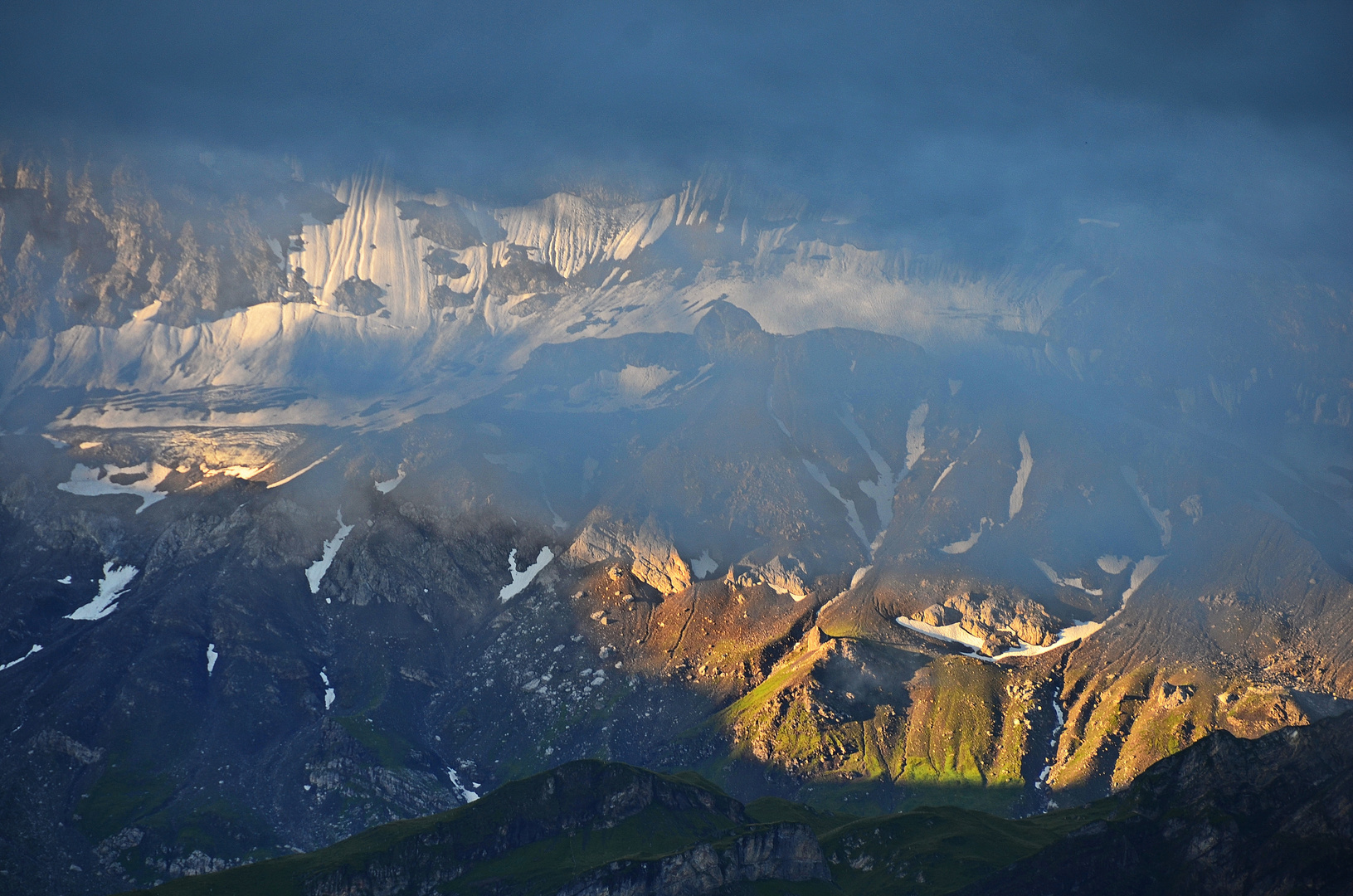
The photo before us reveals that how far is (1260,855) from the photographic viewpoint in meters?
191

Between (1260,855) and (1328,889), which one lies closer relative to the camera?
(1328,889)

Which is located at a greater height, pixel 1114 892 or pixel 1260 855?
pixel 1260 855

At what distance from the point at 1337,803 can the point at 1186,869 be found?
24070mm

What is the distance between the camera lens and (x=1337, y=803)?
609 feet

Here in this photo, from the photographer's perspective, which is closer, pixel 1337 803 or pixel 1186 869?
pixel 1337 803

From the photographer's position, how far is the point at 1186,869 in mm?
198000

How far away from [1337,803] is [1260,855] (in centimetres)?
1306

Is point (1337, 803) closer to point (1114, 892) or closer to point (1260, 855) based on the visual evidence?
point (1260, 855)

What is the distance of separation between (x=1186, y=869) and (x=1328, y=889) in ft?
76.8

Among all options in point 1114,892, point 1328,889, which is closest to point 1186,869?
point 1114,892

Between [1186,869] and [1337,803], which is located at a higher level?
[1337,803]

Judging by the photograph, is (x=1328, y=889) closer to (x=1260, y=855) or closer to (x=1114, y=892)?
(x=1260, y=855)

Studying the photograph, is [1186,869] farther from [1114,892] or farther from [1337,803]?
[1337,803]

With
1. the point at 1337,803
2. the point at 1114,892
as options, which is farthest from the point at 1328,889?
the point at 1114,892
